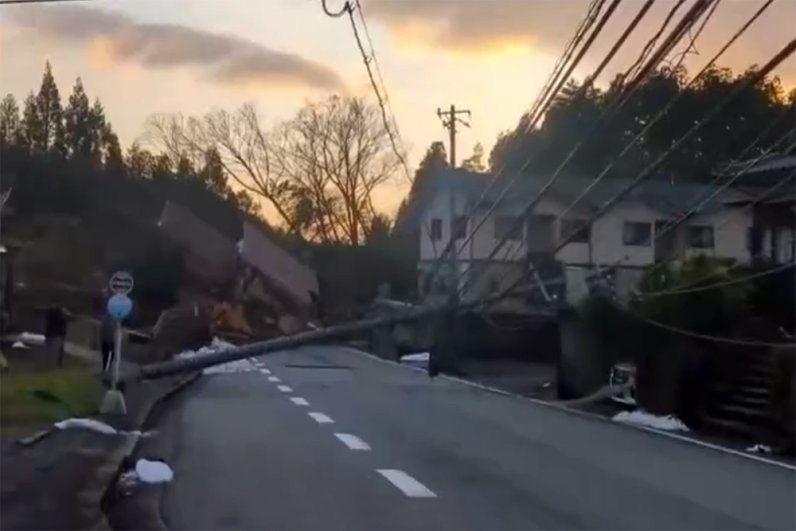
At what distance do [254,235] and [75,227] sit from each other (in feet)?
15.8

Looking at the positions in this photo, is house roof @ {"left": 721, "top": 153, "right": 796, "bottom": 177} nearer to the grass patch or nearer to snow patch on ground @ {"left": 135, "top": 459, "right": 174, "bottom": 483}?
snow patch on ground @ {"left": 135, "top": 459, "right": 174, "bottom": 483}

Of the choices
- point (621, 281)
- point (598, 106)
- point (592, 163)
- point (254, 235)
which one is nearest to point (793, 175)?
point (592, 163)

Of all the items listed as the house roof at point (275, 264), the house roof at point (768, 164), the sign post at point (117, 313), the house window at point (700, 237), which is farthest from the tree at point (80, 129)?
the house window at point (700, 237)

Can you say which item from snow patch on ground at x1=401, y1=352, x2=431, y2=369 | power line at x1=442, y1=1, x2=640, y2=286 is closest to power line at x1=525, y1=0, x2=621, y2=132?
power line at x1=442, y1=1, x2=640, y2=286

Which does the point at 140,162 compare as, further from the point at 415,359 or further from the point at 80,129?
the point at 415,359

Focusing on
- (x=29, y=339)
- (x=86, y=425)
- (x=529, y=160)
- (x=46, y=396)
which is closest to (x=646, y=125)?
(x=529, y=160)

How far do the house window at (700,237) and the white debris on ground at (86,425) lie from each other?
1160cm

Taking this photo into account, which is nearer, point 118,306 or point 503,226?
point 503,226

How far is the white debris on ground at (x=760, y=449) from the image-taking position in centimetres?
1972

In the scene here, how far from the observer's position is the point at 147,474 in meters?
14.2

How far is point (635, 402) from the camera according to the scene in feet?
84.8

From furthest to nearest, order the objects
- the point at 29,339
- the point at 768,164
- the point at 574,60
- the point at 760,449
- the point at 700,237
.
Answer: the point at 29,339, the point at 700,237, the point at 768,164, the point at 760,449, the point at 574,60

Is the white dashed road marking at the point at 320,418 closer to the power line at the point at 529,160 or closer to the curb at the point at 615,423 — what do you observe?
the curb at the point at 615,423

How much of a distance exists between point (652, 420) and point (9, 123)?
11.8 m
